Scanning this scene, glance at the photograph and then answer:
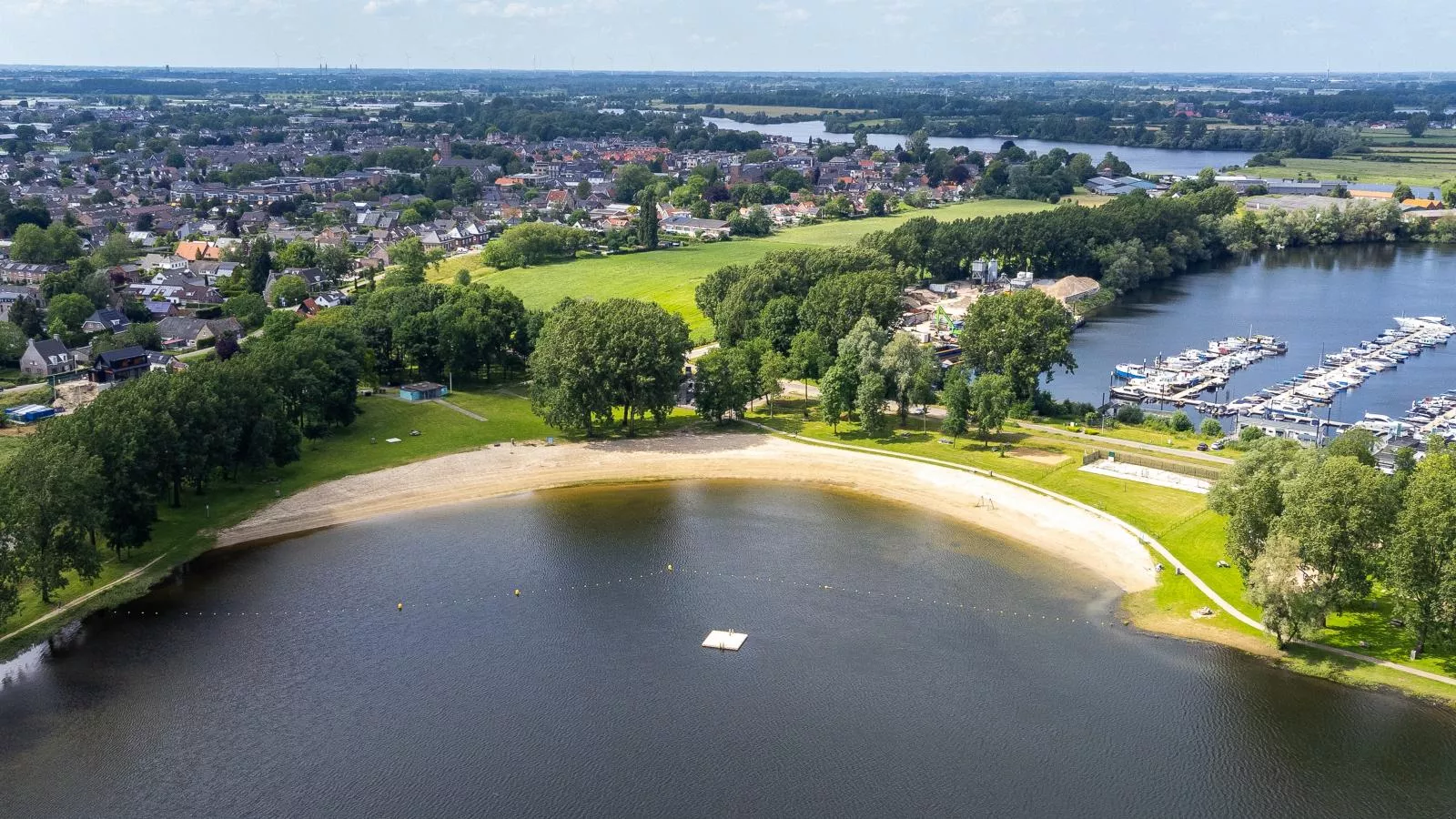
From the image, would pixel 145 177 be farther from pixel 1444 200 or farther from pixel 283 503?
pixel 1444 200

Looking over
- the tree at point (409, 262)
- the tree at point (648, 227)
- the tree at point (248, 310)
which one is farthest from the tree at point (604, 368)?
the tree at point (648, 227)

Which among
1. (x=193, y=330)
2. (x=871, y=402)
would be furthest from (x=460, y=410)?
(x=193, y=330)

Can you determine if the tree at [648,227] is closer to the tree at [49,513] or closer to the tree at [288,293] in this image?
the tree at [288,293]

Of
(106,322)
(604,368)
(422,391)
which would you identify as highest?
(604,368)

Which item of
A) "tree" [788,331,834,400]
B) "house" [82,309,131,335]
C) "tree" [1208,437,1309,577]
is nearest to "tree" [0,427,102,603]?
"tree" [788,331,834,400]

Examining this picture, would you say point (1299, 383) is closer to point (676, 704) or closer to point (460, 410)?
point (460, 410)

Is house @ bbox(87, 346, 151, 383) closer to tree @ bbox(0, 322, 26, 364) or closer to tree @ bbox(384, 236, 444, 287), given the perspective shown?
tree @ bbox(0, 322, 26, 364)

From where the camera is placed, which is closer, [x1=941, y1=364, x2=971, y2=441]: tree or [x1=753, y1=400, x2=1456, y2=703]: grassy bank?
[x1=753, y1=400, x2=1456, y2=703]: grassy bank
